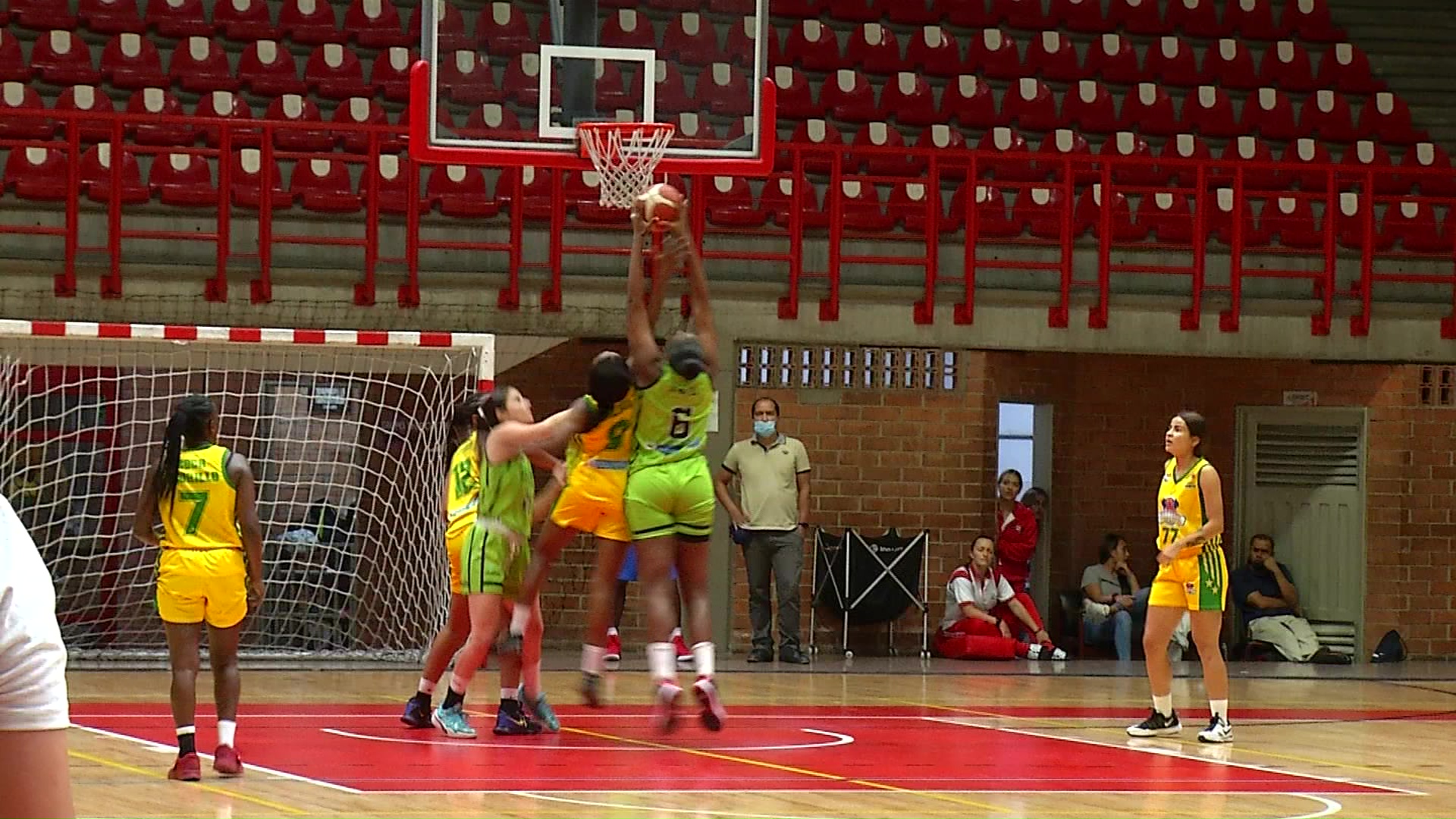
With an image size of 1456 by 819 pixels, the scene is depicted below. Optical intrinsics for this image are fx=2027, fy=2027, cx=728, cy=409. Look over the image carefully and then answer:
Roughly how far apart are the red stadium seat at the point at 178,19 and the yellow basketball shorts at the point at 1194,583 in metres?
10.0

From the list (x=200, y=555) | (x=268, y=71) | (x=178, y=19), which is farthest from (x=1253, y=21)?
(x=200, y=555)

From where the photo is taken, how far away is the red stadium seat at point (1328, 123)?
17.9 metres

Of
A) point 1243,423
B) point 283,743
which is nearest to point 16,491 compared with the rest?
point 283,743

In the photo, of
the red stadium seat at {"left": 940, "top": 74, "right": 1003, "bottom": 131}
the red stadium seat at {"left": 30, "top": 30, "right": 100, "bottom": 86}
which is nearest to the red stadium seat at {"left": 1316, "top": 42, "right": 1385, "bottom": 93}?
the red stadium seat at {"left": 940, "top": 74, "right": 1003, "bottom": 131}

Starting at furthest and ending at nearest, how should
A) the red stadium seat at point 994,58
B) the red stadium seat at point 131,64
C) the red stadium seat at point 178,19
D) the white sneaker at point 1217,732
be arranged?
the red stadium seat at point 994,58 < the red stadium seat at point 178,19 < the red stadium seat at point 131,64 < the white sneaker at point 1217,732

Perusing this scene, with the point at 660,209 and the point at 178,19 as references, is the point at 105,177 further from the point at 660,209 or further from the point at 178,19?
the point at 660,209

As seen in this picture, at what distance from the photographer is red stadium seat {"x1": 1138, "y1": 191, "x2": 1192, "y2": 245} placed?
16.3 meters

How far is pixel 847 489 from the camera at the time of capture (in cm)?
1567

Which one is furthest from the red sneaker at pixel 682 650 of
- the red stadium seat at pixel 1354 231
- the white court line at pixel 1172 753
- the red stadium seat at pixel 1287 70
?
the red stadium seat at pixel 1287 70

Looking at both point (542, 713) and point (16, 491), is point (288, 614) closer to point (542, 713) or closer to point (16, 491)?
point (16, 491)

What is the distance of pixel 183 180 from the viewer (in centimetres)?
1524

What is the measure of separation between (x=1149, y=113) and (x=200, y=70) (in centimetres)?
803

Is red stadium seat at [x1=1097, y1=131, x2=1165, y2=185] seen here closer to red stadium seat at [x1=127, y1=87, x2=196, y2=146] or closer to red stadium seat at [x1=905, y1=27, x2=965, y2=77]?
red stadium seat at [x1=905, y1=27, x2=965, y2=77]

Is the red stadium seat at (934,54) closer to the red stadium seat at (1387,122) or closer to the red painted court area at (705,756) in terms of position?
the red stadium seat at (1387,122)
